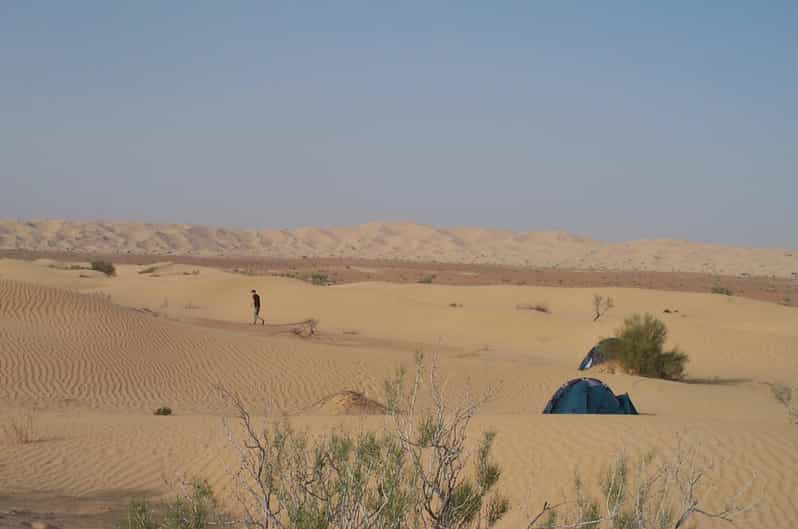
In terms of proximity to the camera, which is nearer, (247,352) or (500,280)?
(247,352)

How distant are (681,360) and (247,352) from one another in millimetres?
12957

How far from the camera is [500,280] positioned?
70.9 meters

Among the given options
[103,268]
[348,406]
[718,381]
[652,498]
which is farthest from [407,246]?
[652,498]

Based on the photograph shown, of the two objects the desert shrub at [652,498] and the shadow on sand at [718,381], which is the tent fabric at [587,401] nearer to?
the desert shrub at [652,498]

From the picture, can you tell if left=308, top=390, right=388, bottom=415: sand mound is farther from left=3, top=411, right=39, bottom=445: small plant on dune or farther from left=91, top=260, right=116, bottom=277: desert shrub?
left=91, top=260, right=116, bottom=277: desert shrub

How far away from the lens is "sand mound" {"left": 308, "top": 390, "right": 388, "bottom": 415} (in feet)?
53.1

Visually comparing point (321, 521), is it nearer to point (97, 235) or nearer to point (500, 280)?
point (500, 280)

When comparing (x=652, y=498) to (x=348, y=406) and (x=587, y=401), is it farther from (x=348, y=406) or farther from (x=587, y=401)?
(x=348, y=406)

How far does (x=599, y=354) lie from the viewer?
81.5ft

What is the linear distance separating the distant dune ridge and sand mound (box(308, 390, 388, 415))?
88669mm

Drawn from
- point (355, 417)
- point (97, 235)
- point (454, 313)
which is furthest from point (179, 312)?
point (97, 235)

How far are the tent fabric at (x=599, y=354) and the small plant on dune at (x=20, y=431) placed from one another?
16303 millimetres

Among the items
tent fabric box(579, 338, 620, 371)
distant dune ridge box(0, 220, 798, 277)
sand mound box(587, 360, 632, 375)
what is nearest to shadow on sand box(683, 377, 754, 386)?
sand mound box(587, 360, 632, 375)

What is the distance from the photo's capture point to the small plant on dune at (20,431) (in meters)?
12.7
